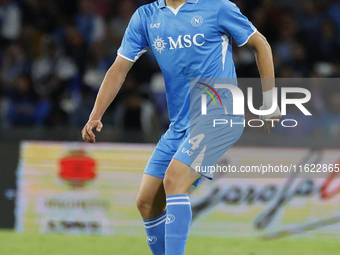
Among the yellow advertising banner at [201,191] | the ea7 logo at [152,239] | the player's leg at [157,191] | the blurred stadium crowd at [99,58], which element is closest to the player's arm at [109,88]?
the player's leg at [157,191]

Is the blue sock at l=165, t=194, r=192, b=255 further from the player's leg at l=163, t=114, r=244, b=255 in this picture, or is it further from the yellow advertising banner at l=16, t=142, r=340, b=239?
the yellow advertising banner at l=16, t=142, r=340, b=239

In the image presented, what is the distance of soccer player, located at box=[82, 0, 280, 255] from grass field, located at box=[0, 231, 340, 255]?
1840 mm

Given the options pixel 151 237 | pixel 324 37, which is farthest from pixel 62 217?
pixel 324 37

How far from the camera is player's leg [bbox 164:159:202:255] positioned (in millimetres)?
3570

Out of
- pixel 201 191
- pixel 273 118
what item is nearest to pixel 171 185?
pixel 273 118

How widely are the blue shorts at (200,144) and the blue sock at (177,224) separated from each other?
9.1 inches

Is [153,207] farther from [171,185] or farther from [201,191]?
[201,191]

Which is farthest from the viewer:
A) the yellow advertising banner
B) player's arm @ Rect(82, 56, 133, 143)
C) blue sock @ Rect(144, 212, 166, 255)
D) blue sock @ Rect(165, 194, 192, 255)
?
the yellow advertising banner

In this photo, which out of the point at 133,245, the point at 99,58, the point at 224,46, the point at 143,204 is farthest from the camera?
the point at 99,58

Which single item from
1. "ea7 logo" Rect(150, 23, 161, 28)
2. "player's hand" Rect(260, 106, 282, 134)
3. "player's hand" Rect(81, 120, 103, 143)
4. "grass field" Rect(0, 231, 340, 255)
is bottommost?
"grass field" Rect(0, 231, 340, 255)

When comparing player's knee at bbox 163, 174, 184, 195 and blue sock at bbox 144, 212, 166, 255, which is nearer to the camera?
player's knee at bbox 163, 174, 184, 195

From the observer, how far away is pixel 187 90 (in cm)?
384

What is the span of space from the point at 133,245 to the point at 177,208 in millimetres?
2580

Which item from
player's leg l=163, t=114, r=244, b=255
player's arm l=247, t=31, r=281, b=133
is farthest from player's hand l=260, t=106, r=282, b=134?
player's leg l=163, t=114, r=244, b=255
